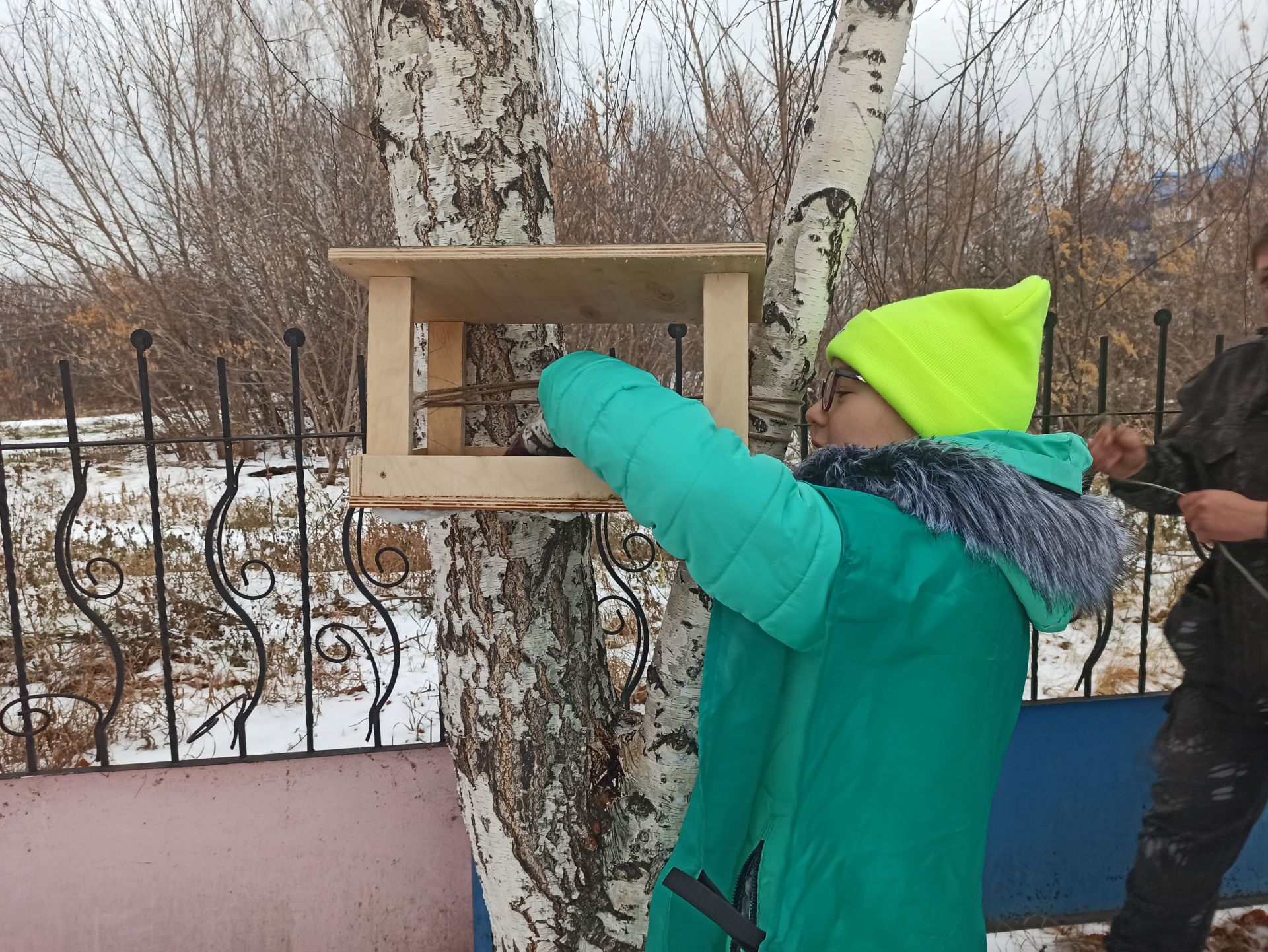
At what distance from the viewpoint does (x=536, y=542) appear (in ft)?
4.57

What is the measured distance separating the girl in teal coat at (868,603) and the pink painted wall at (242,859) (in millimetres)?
1379

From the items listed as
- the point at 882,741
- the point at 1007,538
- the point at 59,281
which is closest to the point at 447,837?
the point at 882,741

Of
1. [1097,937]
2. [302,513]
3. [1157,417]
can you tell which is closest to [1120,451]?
[1157,417]

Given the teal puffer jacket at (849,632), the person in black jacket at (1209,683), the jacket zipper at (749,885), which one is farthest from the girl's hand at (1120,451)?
the jacket zipper at (749,885)

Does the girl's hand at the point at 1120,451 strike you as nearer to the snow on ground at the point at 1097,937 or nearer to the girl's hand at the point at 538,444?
the girl's hand at the point at 538,444

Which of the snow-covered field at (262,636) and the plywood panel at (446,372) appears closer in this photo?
the plywood panel at (446,372)

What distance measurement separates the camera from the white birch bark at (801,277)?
1374 mm

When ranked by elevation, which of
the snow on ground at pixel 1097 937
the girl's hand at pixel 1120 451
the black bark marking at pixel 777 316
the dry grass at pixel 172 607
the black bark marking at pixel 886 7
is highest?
the black bark marking at pixel 886 7

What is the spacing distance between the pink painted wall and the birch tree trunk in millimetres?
827

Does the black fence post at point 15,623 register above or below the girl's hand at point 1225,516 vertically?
below

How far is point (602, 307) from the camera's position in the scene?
4.44 feet

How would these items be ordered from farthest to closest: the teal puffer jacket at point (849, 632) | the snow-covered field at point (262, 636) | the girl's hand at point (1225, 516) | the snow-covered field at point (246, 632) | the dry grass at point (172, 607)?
the dry grass at point (172, 607) → the snow-covered field at point (246, 632) → the snow-covered field at point (262, 636) → the girl's hand at point (1225, 516) → the teal puffer jacket at point (849, 632)

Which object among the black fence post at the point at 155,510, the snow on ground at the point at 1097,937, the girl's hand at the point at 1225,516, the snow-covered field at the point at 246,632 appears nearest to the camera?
the girl's hand at the point at 1225,516

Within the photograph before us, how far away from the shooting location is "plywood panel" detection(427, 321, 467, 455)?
1.38m
